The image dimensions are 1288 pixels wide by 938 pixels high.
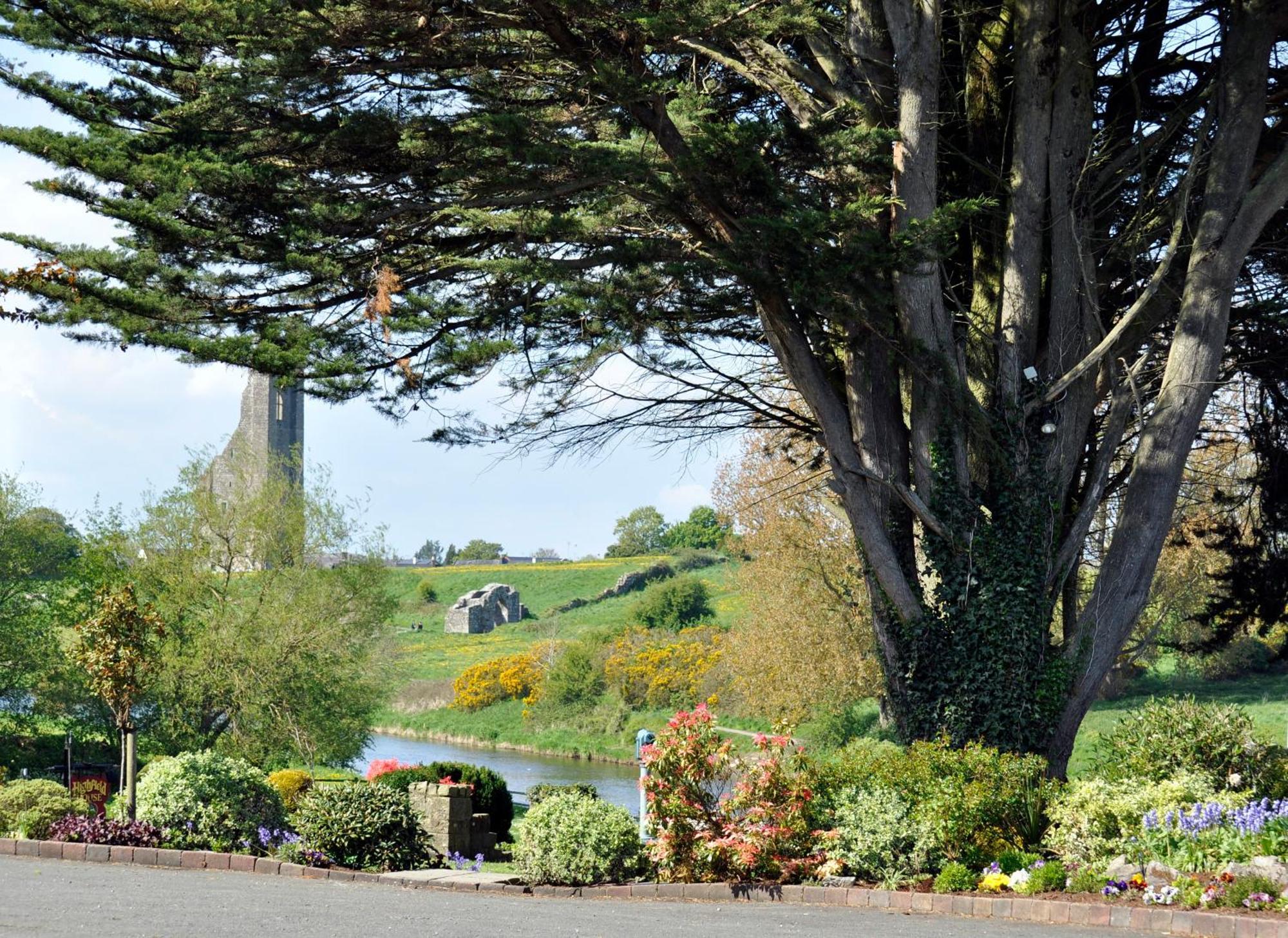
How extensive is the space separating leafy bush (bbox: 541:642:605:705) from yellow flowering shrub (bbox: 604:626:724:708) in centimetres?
69

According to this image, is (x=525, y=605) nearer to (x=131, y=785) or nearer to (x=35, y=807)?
(x=35, y=807)

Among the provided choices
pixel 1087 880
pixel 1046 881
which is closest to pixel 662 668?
pixel 1046 881

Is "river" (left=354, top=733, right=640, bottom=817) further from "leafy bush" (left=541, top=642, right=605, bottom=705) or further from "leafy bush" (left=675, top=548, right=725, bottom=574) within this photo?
"leafy bush" (left=675, top=548, right=725, bottom=574)

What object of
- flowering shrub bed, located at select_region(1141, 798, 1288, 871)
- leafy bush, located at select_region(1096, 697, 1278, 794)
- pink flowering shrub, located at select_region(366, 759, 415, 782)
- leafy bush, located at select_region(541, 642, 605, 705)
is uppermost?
leafy bush, located at select_region(541, 642, 605, 705)

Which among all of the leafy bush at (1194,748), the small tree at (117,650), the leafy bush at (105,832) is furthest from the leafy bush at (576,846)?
the small tree at (117,650)

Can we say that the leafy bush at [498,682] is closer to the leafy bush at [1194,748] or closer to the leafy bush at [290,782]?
the leafy bush at [290,782]

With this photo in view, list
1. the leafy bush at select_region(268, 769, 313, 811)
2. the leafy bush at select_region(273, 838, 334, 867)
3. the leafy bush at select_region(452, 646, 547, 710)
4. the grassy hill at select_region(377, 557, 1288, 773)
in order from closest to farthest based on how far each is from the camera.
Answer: the leafy bush at select_region(273, 838, 334, 867) → the leafy bush at select_region(268, 769, 313, 811) → the grassy hill at select_region(377, 557, 1288, 773) → the leafy bush at select_region(452, 646, 547, 710)

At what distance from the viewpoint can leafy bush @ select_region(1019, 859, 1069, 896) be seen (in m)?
7.99

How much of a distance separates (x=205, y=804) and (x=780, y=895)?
5204mm

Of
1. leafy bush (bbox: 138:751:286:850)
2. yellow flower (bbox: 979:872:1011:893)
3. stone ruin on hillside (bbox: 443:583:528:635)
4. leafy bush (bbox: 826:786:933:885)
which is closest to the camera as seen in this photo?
yellow flower (bbox: 979:872:1011:893)

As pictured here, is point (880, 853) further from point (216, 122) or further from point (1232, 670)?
point (1232, 670)

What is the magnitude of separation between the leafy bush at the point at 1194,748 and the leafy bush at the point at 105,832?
788 centimetres

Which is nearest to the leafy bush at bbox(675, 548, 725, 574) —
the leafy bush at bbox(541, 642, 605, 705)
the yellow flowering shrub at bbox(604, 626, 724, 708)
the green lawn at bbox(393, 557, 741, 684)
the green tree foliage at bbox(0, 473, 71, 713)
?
the green lawn at bbox(393, 557, 741, 684)

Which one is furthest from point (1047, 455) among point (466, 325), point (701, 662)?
point (701, 662)
